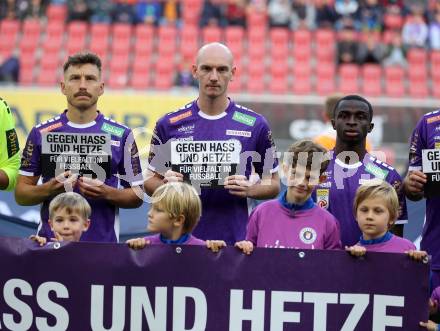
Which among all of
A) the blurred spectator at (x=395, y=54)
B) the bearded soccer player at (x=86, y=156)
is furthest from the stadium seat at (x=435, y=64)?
the bearded soccer player at (x=86, y=156)

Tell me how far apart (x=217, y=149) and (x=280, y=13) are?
18.4 metres

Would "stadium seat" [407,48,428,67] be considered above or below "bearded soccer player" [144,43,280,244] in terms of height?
above

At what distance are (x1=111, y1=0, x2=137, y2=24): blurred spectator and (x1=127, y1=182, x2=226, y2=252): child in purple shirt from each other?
62.4ft

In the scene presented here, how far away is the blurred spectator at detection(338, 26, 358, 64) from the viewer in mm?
23391

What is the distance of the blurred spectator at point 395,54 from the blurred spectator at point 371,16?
0.66 m

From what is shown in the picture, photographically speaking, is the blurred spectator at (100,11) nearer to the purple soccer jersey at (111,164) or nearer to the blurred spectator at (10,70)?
the blurred spectator at (10,70)

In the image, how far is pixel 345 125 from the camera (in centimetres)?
665

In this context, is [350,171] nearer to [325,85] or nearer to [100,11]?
[325,85]

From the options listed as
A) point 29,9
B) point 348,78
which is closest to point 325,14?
point 348,78

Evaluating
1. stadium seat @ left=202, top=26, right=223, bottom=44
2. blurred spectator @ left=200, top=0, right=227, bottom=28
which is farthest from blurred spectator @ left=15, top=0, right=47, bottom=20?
stadium seat @ left=202, top=26, right=223, bottom=44

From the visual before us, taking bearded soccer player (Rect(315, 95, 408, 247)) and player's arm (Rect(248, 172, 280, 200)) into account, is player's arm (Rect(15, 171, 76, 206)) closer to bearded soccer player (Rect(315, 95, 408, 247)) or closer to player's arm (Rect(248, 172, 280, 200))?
player's arm (Rect(248, 172, 280, 200))

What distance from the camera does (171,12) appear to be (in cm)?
2484

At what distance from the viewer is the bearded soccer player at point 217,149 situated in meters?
6.59

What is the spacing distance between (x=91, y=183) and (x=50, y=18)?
1913cm
